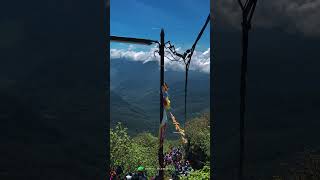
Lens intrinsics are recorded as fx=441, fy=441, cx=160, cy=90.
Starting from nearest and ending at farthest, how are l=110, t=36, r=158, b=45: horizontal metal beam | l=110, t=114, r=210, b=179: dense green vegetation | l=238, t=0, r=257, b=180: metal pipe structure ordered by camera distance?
l=238, t=0, r=257, b=180: metal pipe structure, l=110, t=36, r=158, b=45: horizontal metal beam, l=110, t=114, r=210, b=179: dense green vegetation

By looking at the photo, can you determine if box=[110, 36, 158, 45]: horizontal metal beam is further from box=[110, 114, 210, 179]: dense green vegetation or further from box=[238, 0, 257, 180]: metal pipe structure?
box=[110, 114, 210, 179]: dense green vegetation

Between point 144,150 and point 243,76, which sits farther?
point 144,150

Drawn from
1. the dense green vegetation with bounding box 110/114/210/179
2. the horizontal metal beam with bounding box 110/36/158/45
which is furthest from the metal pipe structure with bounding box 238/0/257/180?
the dense green vegetation with bounding box 110/114/210/179

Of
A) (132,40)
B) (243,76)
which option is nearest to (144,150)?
(132,40)

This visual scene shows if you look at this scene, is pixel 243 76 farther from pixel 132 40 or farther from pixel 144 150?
pixel 144 150

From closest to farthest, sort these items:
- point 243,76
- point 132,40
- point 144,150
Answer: point 243,76, point 132,40, point 144,150

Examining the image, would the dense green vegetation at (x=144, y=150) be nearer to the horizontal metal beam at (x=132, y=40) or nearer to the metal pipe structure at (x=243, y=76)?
the horizontal metal beam at (x=132, y=40)

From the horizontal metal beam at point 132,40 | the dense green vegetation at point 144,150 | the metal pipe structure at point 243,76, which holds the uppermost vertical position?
the horizontal metal beam at point 132,40

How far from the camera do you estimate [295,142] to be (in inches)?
127

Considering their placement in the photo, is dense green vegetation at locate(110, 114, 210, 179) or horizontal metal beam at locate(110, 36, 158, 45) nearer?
horizontal metal beam at locate(110, 36, 158, 45)

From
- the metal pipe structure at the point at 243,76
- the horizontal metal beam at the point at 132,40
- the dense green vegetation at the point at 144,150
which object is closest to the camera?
the metal pipe structure at the point at 243,76

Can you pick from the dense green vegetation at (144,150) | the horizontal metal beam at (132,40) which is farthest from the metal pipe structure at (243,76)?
the dense green vegetation at (144,150)

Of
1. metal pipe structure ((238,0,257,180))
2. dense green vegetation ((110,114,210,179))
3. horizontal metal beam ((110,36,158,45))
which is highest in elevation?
horizontal metal beam ((110,36,158,45))
